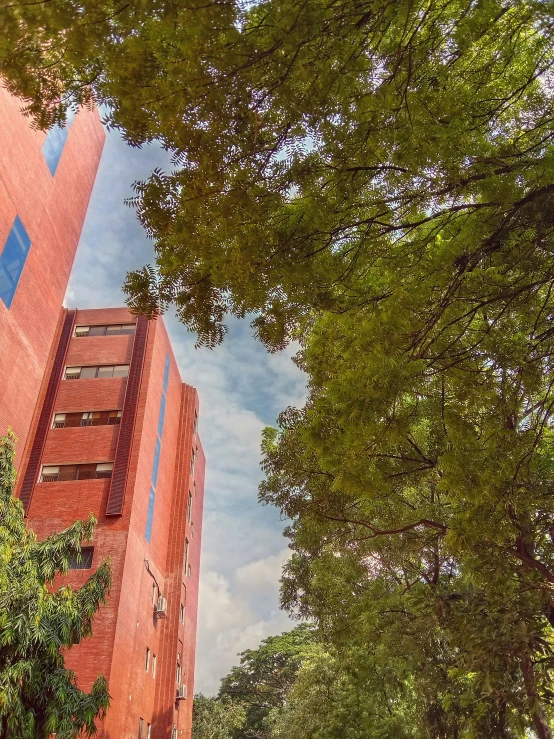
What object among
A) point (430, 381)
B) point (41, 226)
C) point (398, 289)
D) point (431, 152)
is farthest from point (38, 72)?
point (41, 226)

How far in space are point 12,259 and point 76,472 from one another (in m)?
9.61

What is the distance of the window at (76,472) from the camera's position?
21109 mm

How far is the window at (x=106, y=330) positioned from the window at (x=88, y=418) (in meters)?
4.31

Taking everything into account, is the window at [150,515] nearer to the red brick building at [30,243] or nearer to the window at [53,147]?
the red brick building at [30,243]

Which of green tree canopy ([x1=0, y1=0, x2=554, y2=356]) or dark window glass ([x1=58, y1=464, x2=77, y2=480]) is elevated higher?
dark window glass ([x1=58, y1=464, x2=77, y2=480])

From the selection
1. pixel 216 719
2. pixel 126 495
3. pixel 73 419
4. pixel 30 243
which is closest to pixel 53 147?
pixel 30 243

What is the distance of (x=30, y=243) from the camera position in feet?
51.9

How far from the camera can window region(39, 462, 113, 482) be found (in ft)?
69.3

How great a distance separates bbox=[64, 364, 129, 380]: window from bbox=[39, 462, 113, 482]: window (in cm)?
434

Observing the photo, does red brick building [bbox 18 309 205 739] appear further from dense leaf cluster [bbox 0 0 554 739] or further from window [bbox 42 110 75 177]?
dense leaf cluster [bbox 0 0 554 739]

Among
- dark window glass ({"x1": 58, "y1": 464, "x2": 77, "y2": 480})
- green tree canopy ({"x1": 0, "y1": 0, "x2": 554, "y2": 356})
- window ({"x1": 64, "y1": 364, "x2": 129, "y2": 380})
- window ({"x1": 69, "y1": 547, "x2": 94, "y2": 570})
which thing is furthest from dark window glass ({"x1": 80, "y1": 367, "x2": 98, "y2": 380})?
green tree canopy ({"x1": 0, "y1": 0, "x2": 554, "y2": 356})

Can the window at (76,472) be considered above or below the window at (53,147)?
below

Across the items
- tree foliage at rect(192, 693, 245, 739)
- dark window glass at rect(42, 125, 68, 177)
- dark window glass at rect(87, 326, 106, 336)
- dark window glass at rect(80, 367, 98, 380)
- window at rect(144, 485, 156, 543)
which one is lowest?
tree foliage at rect(192, 693, 245, 739)

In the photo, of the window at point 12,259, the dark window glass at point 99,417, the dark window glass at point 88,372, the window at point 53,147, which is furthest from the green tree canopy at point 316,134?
the dark window glass at point 88,372
